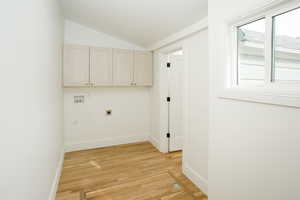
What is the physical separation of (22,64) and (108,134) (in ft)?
10.0

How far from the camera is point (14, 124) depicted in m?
0.94

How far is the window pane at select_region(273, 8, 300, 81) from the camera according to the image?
112 cm

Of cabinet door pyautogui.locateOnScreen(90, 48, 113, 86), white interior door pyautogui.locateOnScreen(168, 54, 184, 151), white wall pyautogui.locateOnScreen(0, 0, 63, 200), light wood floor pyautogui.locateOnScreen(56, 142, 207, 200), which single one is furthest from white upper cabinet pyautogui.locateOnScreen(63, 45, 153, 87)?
white wall pyautogui.locateOnScreen(0, 0, 63, 200)

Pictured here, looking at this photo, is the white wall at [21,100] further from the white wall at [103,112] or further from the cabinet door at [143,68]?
the cabinet door at [143,68]

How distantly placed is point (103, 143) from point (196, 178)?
231cm

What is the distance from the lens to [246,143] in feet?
4.34

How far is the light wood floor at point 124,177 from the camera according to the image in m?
2.17

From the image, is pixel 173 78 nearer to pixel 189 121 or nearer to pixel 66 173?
pixel 189 121

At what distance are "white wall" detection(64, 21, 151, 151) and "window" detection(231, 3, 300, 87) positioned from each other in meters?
2.85

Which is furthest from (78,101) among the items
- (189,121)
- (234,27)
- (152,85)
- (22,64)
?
(234,27)

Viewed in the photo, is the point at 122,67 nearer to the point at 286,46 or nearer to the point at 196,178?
the point at 196,178

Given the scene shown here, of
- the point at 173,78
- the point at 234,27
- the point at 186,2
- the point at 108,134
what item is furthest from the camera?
the point at 108,134

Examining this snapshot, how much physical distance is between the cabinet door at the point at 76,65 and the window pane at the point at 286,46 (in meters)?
3.09

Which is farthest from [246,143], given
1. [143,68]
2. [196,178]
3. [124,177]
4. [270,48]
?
[143,68]
